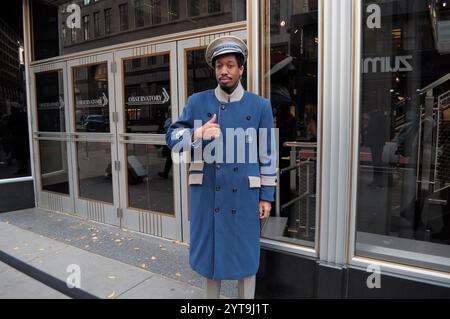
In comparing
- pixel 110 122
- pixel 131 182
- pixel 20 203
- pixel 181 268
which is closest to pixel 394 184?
pixel 181 268

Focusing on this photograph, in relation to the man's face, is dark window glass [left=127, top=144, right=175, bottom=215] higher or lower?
lower

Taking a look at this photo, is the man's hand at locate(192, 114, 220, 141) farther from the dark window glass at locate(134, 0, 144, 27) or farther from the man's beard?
the dark window glass at locate(134, 0, 144, 27)

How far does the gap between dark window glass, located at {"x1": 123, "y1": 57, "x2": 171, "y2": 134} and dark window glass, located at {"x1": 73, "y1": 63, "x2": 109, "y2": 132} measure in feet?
1.52

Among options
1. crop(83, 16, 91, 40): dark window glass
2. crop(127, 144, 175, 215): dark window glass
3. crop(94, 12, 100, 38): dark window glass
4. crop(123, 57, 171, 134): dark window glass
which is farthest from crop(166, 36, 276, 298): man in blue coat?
crop(83, 16, 91, 40): dark window glass

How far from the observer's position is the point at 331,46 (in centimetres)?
271

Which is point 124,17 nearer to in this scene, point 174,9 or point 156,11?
point 156,11

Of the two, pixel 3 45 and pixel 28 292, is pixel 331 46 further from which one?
pixel 3 45

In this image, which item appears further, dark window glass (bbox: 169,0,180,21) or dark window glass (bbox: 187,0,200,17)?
dark window glass (bbox: 169,0,180,21)

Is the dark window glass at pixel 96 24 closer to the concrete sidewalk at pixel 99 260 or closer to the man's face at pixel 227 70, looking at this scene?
the concrete sidewalk at pixel 99 260

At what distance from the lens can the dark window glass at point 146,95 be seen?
452 cm

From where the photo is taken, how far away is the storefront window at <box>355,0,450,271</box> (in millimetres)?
3400

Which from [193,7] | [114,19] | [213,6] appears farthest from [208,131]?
[114,19]

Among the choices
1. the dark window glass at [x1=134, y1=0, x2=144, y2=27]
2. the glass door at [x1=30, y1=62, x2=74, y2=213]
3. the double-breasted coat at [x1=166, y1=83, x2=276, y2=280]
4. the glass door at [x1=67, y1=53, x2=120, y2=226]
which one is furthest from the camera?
the glass door at [x1=30, y1=62, x2=74, y2=213]

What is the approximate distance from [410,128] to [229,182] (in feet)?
7.95
